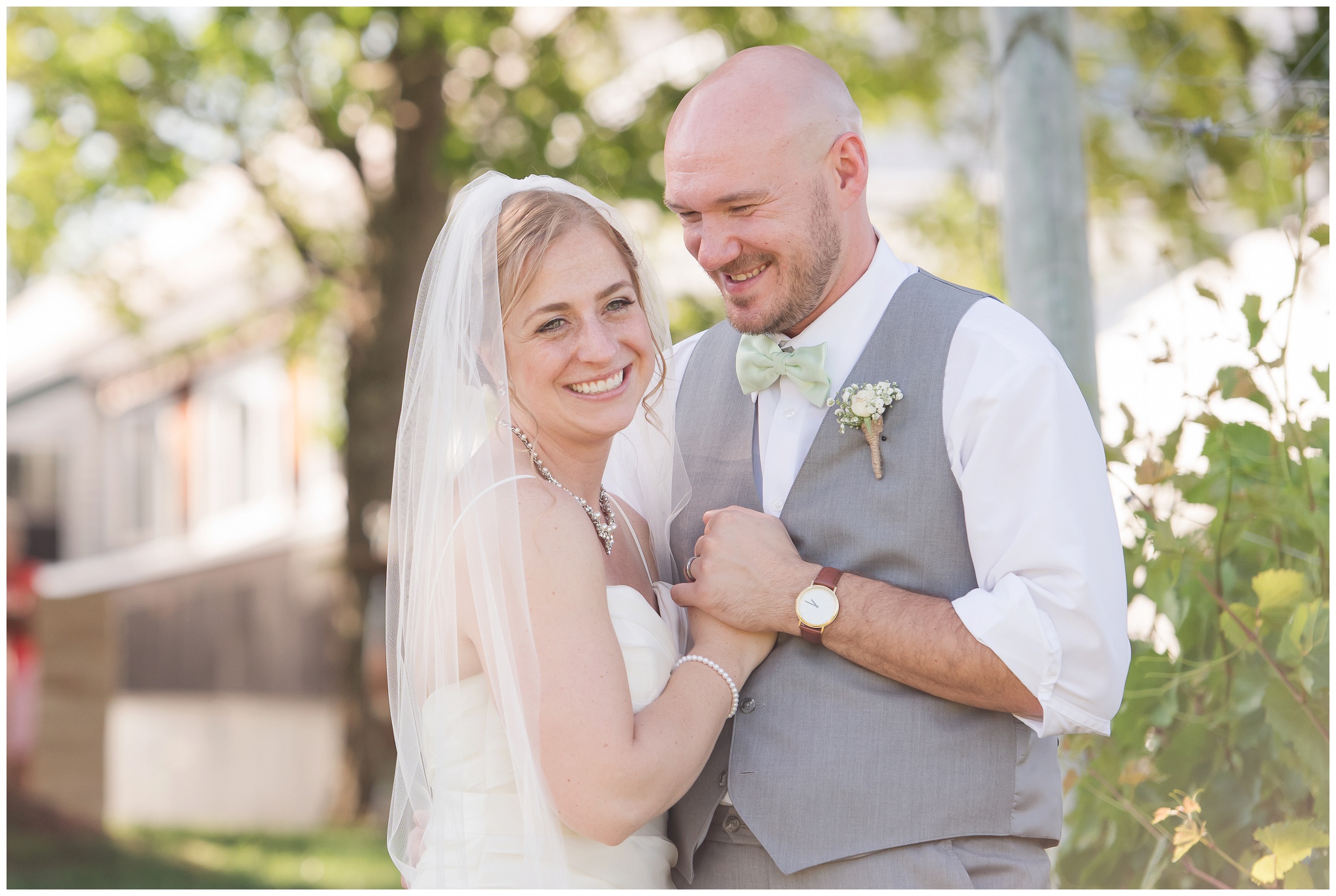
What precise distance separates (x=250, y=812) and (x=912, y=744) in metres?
9.88

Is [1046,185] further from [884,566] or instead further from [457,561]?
[457,561]

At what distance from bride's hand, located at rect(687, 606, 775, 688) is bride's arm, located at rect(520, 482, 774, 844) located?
0.27ft

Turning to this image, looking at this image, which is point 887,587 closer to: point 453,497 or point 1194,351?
point 453,497

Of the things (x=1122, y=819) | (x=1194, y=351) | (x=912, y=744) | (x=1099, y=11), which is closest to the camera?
(x=912, y=744)

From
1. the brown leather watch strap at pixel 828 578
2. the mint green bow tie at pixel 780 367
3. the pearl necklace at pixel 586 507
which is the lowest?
the brown leather watch strap at pixel 828 578

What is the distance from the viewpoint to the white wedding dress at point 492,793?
222 centimetres

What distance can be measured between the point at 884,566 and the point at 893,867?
1.80ft

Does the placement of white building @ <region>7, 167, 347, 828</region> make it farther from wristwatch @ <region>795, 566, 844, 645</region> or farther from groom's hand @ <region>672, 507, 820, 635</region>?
wristwatch @ <region>795, 566, 844, 645</region>

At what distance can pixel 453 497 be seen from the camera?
2.27 meters

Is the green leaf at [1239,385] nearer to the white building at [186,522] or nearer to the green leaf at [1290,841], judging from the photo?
the green leaf at [1290,841]

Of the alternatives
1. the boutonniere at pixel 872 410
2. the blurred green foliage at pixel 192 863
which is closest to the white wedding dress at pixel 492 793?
the boutonniere at pixel 872 410

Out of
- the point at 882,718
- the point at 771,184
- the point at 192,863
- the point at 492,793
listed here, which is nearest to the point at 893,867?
the point at 882,718

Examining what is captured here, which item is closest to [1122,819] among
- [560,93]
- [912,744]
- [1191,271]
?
[912,744]

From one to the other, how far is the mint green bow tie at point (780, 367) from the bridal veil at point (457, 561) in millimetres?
306
